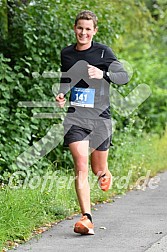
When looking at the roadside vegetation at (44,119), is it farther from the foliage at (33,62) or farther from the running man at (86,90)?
the running man at (86,90)

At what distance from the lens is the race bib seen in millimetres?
7020

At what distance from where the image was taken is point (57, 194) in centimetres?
788

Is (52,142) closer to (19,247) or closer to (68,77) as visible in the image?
(68,77)

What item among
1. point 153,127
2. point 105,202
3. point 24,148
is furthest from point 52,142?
point 153,127

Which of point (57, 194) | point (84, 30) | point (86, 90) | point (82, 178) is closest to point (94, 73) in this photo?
point (86, 90)

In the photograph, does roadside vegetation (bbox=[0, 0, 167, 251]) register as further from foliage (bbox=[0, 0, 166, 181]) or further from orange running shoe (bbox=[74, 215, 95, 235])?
orange running shoe (bbox=[74, 215, 95, 235])

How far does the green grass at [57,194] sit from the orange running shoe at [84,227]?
449 millimetres

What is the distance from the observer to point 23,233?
661 centimetres

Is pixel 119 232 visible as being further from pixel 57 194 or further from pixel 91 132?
pixel 57 194

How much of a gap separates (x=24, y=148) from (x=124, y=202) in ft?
5.54

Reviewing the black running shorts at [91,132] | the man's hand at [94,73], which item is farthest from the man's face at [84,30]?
the black running shorts at [91,132]

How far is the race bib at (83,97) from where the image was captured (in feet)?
23.0

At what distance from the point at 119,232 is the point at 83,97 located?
4.43 feet

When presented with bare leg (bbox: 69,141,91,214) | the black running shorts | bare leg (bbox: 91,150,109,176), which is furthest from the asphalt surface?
the black running shorts
